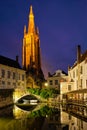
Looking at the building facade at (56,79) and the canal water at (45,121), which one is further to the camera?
the building facade at (56,79)

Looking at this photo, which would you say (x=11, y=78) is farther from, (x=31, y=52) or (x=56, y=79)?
(x=31, y=52)

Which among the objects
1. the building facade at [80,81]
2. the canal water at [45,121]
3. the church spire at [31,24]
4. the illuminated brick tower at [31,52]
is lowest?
the canal water at [45,121]

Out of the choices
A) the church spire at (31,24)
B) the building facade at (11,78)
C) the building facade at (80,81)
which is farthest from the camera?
the church spire at (31,24)

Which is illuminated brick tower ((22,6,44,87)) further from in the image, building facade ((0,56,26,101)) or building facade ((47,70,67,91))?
building facade ((0,56,26,101))

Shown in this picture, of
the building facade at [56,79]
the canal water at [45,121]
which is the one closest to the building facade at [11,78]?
the building facade at [56,79]

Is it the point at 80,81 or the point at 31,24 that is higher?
the point at 31,24

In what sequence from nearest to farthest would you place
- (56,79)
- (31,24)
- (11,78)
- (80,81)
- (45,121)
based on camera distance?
(45,121) → (80,81) → (11,78) → (56,79) → (31,24)

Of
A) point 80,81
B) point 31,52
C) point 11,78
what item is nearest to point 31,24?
point 31,52

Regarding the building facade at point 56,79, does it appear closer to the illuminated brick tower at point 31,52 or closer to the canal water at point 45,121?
the illuminated brick tower at point 31,52

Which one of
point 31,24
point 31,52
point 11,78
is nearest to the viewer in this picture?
point 11,78

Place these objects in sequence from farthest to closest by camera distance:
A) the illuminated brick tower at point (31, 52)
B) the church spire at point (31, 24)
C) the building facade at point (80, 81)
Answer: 1. the church spire at point (31, 24)
2. the illuminated brick tower at point (31, 52)
3. the building facade at point (80, 81)

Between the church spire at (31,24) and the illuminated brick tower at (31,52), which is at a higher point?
the church spire at (31,24)

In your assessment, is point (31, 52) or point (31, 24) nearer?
point (31, 52)

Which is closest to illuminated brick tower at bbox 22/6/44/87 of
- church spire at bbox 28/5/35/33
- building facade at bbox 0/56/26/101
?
church spire at bbox 28/5/35/33
